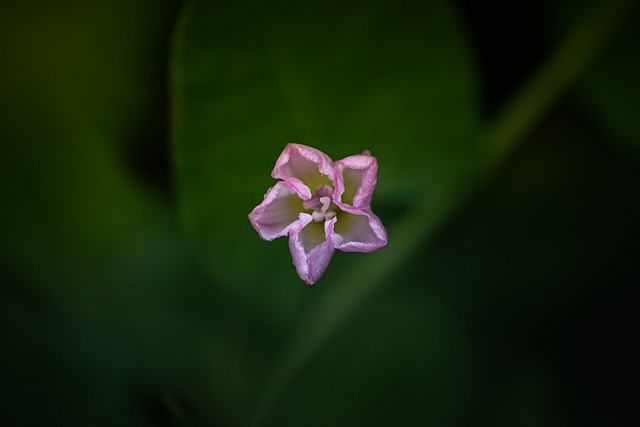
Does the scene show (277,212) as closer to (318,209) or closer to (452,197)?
(318,209)

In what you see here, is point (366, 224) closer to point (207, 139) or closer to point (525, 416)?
point (207, 139)

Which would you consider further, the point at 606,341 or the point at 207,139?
the point at 606,341

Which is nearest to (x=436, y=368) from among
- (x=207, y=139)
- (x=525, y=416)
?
(x=525, y=416)

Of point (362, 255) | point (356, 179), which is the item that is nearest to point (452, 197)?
point (362, 255)

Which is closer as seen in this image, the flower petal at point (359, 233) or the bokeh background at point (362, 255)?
the flower petal at point (359, 233)

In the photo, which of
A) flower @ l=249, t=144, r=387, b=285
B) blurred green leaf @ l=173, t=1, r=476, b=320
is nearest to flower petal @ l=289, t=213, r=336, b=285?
flower @ l=249, t=144, r=387, b=285

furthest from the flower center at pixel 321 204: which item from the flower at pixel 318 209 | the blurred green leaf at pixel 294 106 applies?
the blurred green leaf at pixel 294 106

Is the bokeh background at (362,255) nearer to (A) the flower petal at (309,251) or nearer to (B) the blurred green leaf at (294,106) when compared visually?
(B) the blurred green leaf at (294,106)
